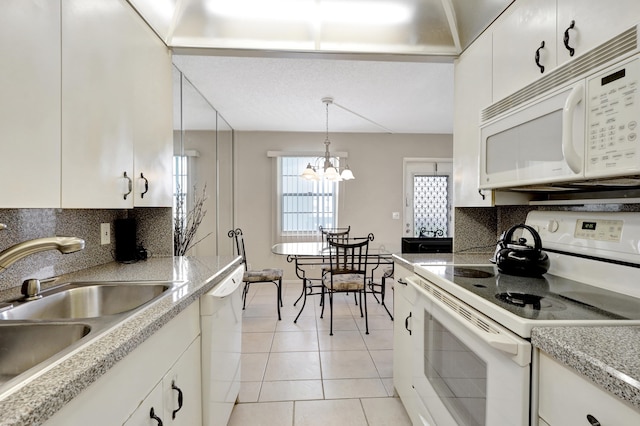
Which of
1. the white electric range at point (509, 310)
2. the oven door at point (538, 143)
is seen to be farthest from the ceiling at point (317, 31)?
the white electric range at point (509, 310)

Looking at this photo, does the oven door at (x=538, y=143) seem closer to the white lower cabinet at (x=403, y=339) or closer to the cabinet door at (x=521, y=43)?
the cabinet door at (x=521, y=43)

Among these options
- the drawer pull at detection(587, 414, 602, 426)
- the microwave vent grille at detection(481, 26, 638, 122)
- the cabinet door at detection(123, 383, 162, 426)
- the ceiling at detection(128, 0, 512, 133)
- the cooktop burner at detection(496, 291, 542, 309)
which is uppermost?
the ceiling at detection(128, 0, 512, 133)

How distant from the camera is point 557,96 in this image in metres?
1.05

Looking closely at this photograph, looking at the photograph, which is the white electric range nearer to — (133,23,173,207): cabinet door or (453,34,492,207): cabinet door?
(453,34,492,207): cabinet door

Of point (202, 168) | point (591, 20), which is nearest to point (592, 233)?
point (591, 20)

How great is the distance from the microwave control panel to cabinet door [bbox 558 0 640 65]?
0.18m

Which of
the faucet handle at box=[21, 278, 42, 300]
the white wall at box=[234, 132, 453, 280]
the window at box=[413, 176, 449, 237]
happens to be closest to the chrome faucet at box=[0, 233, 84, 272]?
the faucet handle at box=[21, 278, 42, 300]

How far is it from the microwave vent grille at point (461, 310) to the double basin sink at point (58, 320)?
3.44 feet

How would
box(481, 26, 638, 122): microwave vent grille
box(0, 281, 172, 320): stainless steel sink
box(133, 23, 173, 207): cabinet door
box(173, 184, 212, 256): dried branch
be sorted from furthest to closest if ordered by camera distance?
box(173, 184, 212, 256): dried branch < box(133, 23, 173, 207): cabinet door < box(0, 281, 172, 320): stainless steel sink < box(481, 26, 638, 122): microwave vent grille

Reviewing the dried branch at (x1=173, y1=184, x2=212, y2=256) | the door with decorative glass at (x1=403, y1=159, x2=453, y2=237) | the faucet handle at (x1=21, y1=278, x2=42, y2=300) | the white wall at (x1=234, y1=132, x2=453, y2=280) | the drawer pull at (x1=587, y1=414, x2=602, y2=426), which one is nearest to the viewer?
the drawer pull at (x1=587, y1=414, x2=602, y2=426)

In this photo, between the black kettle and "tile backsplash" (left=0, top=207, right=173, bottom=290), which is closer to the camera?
"tile backsplash" (left=0, top=207, right=173, bottom=290)

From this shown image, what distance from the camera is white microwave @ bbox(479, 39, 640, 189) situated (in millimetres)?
827

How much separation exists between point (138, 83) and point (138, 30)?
266 mm

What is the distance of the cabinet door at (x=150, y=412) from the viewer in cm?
77
